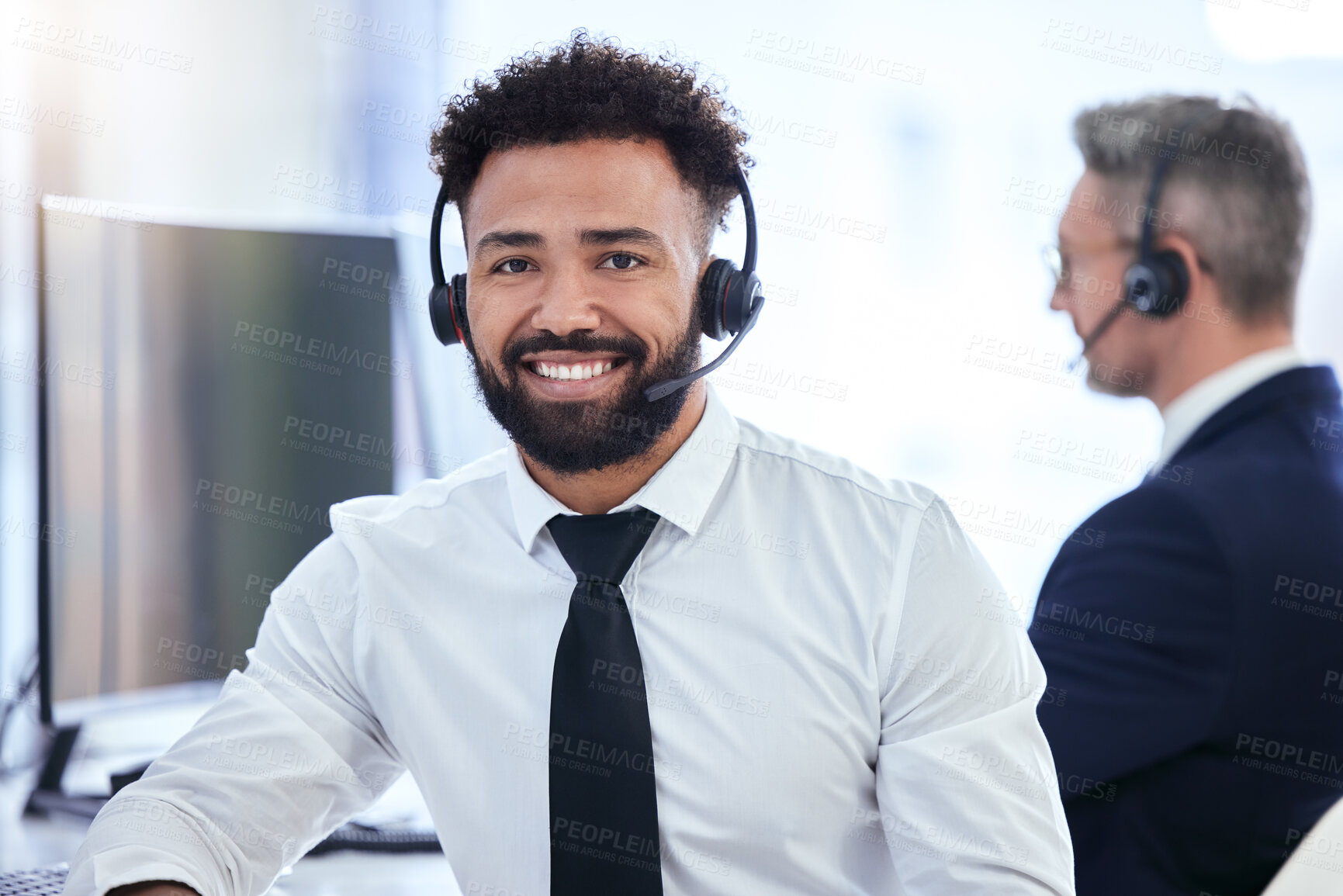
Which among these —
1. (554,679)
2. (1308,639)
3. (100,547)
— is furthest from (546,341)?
(1308,639)

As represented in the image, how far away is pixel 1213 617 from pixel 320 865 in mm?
1192

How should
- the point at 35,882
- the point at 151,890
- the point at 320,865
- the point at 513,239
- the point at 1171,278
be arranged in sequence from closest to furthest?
the point at 151,890 < the point at 35,882 < the point at 513,239 < the point at 320,865 < the point at 1171,278

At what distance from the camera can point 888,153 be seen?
2164 millimetres

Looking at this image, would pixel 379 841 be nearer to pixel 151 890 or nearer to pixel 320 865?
pixel 320 865

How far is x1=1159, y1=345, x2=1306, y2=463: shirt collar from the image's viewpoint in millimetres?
1363

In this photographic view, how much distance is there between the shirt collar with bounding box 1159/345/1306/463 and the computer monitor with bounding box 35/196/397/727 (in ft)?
3.66

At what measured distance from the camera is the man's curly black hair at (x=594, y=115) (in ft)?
3.63

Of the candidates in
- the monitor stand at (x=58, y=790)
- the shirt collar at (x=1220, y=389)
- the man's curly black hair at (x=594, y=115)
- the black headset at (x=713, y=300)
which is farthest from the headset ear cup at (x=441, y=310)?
the shirt collar at (x=1220, y=389)

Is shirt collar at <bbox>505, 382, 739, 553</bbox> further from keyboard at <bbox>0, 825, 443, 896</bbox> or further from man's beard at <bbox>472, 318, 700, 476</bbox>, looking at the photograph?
keyboard at <bbox>0, 825, 443, 896</bbox>

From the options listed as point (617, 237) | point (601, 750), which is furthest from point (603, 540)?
point (617, 237)

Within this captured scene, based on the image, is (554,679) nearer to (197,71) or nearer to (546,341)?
(546,341)

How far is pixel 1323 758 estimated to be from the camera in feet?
4.23

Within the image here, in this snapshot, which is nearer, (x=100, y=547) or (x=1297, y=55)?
(x=100, y=547)

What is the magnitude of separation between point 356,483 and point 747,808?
75 centimetres
